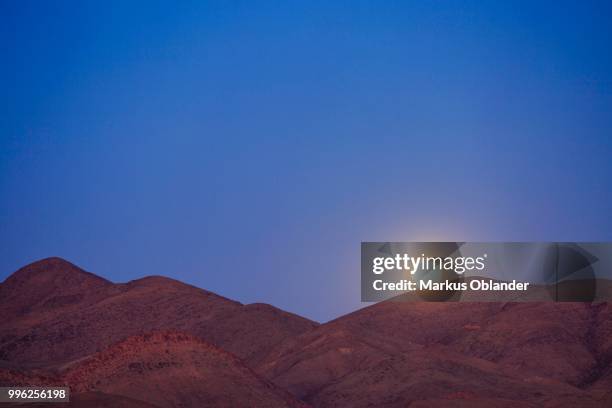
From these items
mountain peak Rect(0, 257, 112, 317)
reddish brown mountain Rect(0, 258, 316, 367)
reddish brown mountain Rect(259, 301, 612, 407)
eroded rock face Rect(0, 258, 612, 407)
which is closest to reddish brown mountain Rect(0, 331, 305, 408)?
eroded rock face Rect(0, 258, 612, 407)

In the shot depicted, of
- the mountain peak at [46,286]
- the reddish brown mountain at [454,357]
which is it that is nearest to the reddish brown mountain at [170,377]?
the reddish brown mountain at [454,357]

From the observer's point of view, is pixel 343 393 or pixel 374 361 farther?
pixel 374 361

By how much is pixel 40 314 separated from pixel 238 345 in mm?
23605

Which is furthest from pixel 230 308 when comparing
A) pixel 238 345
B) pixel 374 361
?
pixel 374 361

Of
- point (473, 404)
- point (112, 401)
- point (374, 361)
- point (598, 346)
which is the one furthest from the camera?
point (598, 346)

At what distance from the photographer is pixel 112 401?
44844 millimetres

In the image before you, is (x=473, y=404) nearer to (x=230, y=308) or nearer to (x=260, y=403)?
(x=260, y=403)

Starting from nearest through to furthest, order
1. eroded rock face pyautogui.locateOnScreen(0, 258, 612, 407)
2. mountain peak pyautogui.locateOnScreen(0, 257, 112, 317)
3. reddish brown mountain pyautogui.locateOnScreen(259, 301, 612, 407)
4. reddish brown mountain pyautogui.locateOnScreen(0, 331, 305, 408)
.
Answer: reddish brown mountain pyautogui.locateOnScreen(0, 331, 305, 408) < eroded rock face pyautogui.locateOnScreen(0, 258, 612, 407) < reddish brown mountain pyautogui.locateOnScreen(259, 301, 612, 407) < mountain peak pyautogui.locateOnScreen(0, 257, 112, 317)

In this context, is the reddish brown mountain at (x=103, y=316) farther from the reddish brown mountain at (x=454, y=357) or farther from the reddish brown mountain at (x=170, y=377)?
the reddish brown mountain at (x=170, y=377)

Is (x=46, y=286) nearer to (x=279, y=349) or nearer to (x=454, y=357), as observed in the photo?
(x=279, y=349)

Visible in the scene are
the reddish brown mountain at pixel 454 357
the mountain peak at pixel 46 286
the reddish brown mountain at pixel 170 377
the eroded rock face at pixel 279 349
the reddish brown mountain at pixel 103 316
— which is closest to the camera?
the reddish brown mountain at pixel 170 377

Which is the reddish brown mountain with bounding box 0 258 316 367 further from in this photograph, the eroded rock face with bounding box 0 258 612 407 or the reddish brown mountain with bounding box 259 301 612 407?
the reddish brown mountain with bounding box 259 301 612 407

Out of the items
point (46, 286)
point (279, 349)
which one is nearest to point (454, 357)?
point (279, 349)

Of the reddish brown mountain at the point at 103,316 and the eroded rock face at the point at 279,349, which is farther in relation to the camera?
the reddish brown mountain at the point at 103,316
